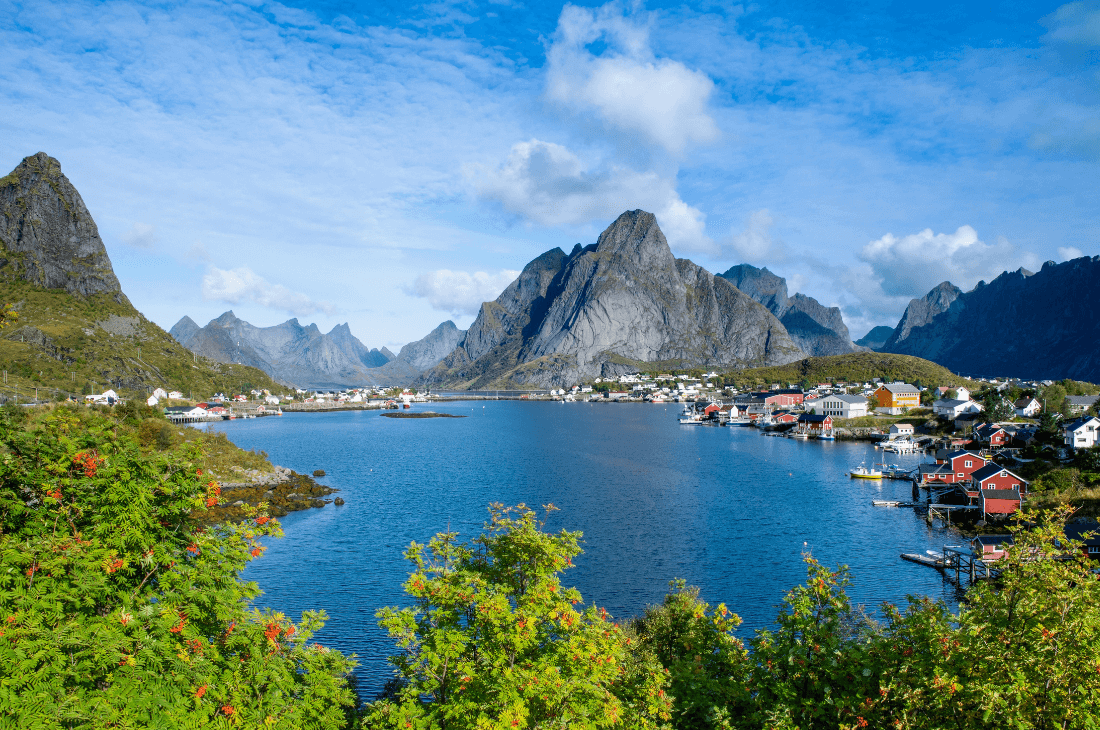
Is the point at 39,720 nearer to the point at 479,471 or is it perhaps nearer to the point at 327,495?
the point at 327,495

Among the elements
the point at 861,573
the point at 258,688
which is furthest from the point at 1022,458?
the point at 258,688

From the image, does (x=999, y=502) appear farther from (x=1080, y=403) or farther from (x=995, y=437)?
(x=1080, y=403)

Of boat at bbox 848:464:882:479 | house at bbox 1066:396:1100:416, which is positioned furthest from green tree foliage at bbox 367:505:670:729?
house at bbox 1066:396:1100:416

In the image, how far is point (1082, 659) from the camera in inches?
320

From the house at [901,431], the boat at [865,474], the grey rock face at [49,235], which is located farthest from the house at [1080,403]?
the grey rock face at [49,235]

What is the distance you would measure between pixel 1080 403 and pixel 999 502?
214 ft

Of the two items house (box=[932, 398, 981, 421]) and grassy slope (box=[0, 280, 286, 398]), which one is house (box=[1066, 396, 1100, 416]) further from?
grassy slope (box=[0, 280, 286, 398])

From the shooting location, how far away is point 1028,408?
100438 mm

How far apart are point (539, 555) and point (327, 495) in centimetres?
4930

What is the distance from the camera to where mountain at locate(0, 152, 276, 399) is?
132m

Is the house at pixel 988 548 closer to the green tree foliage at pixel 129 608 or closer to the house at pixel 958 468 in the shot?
the house at pixel 958 468

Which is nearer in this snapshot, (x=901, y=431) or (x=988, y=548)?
(x=988, y=548)

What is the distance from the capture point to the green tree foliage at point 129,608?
6719 millimetres

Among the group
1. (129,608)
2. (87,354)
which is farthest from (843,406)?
(87,354)
